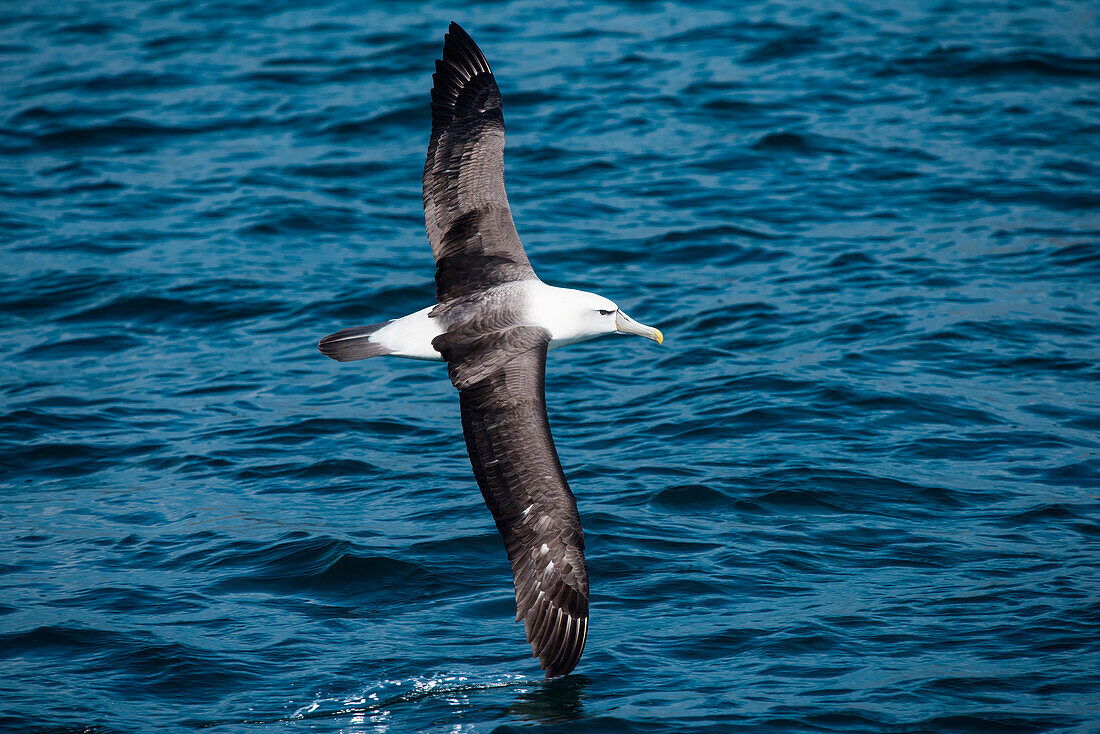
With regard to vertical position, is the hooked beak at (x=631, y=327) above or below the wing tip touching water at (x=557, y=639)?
above

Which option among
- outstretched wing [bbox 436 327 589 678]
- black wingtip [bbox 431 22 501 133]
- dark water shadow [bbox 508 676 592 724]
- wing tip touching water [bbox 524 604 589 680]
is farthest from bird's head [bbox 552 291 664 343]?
dark water shadow [bbox 508 676 592 724]

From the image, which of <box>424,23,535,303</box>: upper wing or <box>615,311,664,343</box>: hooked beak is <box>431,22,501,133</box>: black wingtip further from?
<box>615,311,664,343</box>: hooked beak

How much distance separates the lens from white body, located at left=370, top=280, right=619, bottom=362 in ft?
27.3

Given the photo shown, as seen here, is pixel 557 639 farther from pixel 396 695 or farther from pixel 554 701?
pixel 396 695

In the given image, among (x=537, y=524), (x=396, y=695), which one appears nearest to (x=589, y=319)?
(x=537, y=524)

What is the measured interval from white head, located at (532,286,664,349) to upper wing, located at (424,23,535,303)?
1.13ft

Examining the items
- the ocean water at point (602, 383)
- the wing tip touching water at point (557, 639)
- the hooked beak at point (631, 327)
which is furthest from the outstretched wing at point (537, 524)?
the hooked beak at point (631, 327)

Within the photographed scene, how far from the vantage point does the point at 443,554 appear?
28.1 feet

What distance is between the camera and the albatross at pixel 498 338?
731 centimetres

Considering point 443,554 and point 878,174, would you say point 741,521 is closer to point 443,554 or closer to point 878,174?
point 443,554

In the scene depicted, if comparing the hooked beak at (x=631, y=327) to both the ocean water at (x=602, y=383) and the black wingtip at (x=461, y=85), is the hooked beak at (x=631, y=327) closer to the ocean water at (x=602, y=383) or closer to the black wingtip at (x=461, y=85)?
the ocean water at (x=602, y=383)

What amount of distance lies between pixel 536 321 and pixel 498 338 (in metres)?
0.33

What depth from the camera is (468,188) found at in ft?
28.9

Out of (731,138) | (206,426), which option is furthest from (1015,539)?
(731,138)
